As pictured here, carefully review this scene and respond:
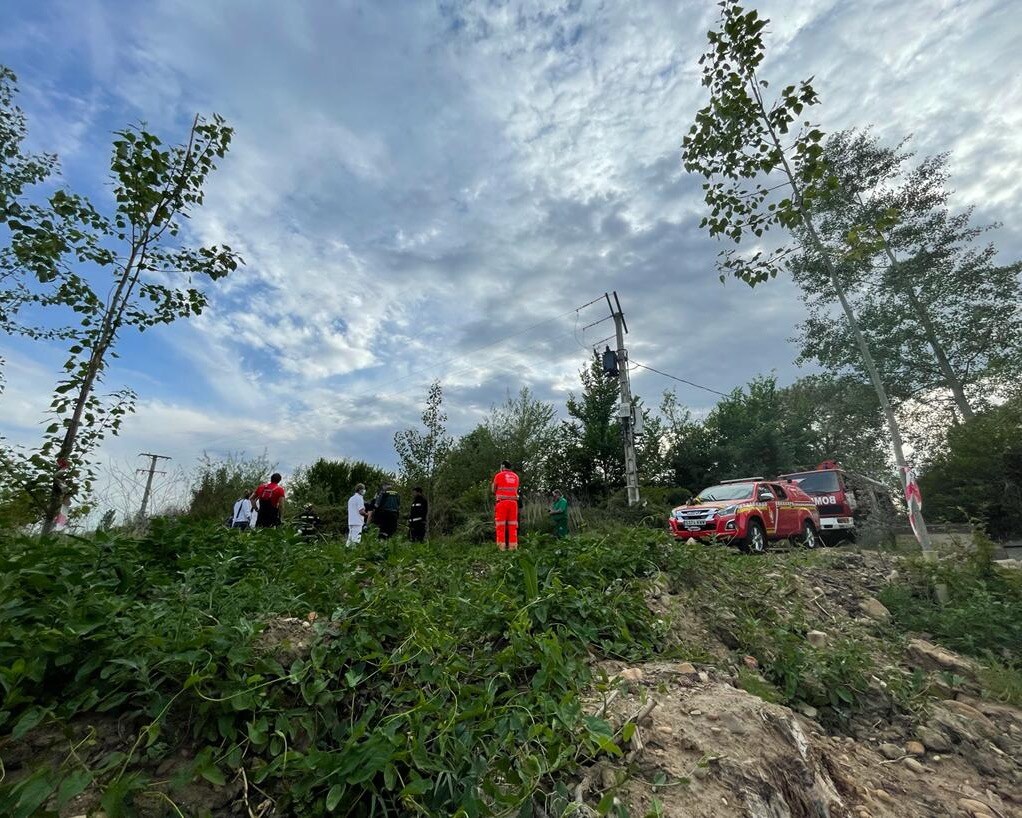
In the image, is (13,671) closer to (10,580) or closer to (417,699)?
(10,580)

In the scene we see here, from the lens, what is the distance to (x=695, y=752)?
2141 mm

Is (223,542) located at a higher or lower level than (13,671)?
higher

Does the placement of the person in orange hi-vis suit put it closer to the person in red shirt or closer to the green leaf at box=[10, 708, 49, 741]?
the person in red shirt

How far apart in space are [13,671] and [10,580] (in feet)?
1.83

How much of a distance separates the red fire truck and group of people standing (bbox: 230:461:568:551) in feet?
27.2

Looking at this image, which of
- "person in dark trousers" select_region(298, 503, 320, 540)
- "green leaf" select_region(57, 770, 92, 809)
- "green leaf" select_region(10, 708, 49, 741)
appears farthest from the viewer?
"person in dark trousers" select_region(298, 503, 320, 540)

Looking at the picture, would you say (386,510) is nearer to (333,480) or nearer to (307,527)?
(307,527)

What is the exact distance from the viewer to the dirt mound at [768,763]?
1924 mm

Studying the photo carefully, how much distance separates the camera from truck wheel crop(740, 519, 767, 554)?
34.8 ft

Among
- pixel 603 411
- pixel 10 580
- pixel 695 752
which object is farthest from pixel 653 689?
pixel 603 411

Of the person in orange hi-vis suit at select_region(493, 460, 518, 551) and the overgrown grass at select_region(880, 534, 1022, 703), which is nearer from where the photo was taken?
the overgrown grass at select_region(880, 534, 1022, 703)

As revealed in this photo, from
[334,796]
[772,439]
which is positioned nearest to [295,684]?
[334,796]

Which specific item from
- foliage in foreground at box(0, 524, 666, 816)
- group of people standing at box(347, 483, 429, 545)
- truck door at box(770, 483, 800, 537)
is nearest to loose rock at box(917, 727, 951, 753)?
foliage in foreground at box(0, 524, 666, 816)

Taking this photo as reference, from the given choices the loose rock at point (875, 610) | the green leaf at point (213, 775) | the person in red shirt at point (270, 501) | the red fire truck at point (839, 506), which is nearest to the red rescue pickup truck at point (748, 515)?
the red fire truck at point (839, 506)
